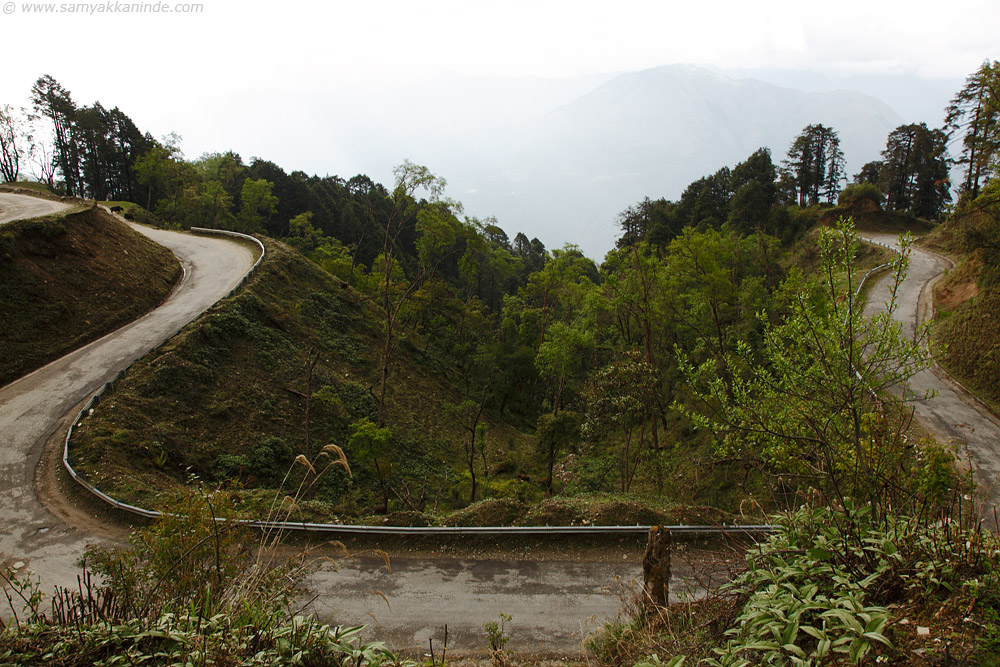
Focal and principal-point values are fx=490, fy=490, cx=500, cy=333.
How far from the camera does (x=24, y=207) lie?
24172 mm

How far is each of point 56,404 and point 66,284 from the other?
6.95 m

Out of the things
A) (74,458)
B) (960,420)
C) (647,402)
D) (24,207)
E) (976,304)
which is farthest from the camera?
(24,207)

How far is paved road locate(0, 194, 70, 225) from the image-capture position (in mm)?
21312

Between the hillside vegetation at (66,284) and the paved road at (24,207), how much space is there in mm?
1592

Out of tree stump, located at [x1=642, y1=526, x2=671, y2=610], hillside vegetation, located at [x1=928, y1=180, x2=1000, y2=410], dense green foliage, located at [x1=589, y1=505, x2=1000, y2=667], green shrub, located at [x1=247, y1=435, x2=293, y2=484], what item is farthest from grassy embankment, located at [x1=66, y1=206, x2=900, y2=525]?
hillside vegetation, located at [x1=928, y1=180, x2=1000, y2=410]

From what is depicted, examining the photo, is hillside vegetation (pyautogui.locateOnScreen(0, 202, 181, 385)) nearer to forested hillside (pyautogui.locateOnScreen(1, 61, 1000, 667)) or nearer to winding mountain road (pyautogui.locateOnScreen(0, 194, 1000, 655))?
winding mountain road (pyautogui.locateOnScreen(0, 194, 1000, 655))

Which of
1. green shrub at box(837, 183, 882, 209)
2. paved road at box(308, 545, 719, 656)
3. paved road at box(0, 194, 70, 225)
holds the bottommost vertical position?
paved road at box(308, 545, 719, 656)

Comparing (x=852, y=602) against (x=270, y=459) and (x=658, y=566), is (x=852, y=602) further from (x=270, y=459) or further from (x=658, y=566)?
(x=270, y=459)

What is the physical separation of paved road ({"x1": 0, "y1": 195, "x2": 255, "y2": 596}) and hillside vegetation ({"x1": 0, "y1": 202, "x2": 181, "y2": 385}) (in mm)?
585

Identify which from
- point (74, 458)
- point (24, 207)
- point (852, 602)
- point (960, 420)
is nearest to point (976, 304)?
point (960, 420)

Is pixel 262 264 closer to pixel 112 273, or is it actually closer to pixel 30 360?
→ pixel 112 273

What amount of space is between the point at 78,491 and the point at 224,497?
26.8 ft

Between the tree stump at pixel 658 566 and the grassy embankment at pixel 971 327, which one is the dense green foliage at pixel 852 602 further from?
the grassy embankment at pixel 971 327

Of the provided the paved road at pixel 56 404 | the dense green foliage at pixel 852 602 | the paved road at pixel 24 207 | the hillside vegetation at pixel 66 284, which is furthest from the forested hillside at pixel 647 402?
the paved road at pixel 24 207
